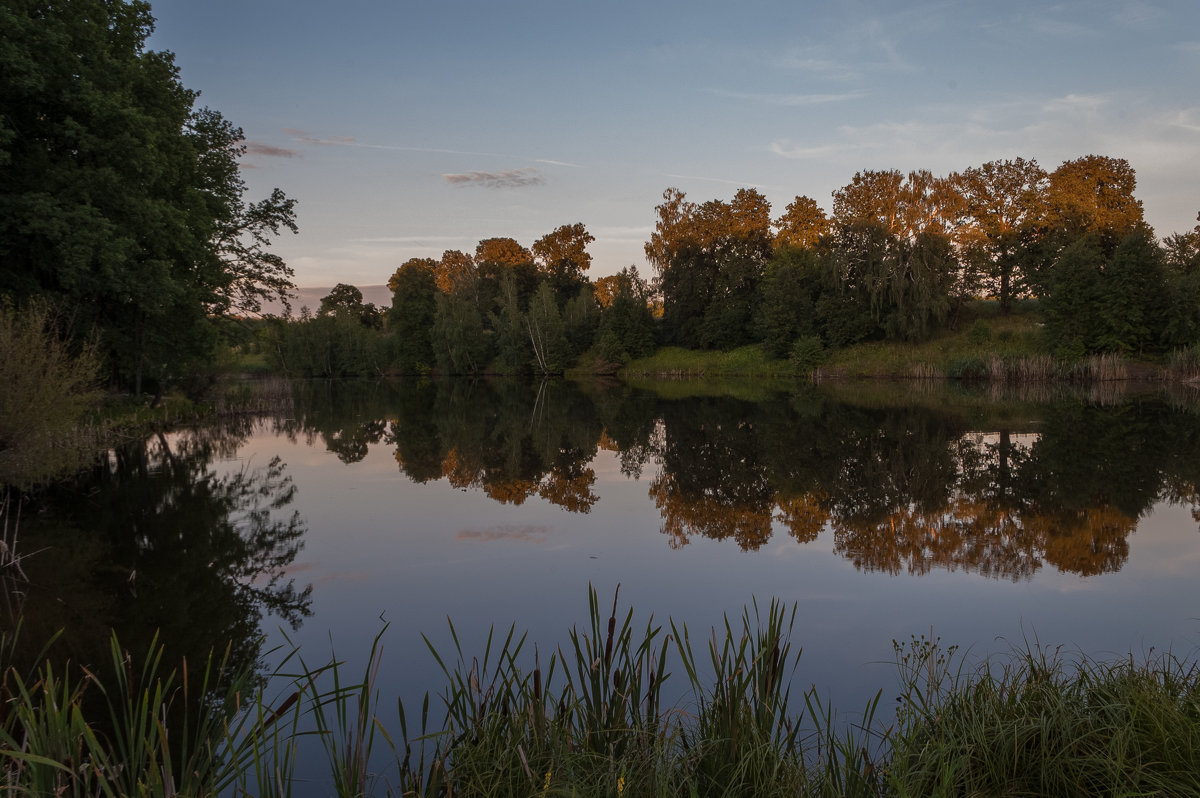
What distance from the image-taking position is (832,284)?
47594mm

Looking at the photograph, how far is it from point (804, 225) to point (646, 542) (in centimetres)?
5183

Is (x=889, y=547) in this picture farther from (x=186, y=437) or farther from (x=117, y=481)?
(x=186, y=437)

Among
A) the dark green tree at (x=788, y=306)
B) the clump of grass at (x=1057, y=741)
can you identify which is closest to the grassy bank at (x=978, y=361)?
the dark green tree at (x=788, y=306)

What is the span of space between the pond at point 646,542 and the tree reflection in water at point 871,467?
0.08m

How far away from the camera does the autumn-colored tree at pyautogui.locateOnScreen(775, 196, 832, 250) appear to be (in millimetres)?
56906

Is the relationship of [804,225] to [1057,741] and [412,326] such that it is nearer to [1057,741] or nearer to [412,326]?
[412,326]

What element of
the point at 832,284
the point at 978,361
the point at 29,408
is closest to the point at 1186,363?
the point at 978,361

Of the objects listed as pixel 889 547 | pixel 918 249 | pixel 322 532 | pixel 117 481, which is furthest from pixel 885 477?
pixel 918 249

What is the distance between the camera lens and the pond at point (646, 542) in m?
6.55

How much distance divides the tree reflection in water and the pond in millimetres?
80

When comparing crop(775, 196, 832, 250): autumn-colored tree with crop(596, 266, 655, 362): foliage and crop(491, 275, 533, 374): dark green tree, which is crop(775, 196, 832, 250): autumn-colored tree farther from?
crop(491, 275, 533, 374): dark green tree

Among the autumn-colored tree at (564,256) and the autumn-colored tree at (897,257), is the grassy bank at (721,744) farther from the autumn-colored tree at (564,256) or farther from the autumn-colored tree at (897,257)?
the autumn-colored tree at (564,256)

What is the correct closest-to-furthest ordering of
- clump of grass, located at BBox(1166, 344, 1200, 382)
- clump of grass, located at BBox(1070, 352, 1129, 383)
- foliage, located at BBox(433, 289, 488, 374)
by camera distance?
1. clump of grass, located at BBox(1166, 344, 1200, 382)
2. clump of grass, located at BBox(1070, 352, 1129, 383)
3. foliage, located at BBox(433, 289, 488, 374)

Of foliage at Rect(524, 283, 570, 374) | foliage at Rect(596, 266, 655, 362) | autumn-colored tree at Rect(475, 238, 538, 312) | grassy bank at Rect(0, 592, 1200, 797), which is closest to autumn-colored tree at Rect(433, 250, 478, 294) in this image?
autumn-colored tree at Rect(475, 238, 538, 312)
